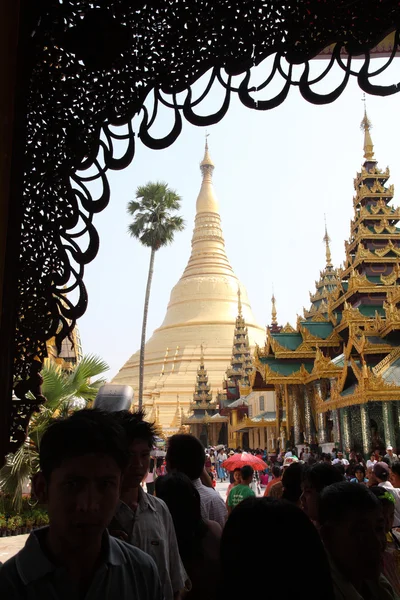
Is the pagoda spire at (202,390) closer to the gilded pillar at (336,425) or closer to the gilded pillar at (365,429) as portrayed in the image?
the gilded pillar at (336,425)

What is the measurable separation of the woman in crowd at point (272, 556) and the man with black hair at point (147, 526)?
2.92 feet

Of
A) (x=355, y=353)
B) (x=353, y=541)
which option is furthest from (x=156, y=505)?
(x=355, y=353)

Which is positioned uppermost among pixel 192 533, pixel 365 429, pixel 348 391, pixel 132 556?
pixel 348 391

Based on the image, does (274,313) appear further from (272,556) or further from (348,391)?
(272,556)

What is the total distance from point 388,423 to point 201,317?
3390 centimetres

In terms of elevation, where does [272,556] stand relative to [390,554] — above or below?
above

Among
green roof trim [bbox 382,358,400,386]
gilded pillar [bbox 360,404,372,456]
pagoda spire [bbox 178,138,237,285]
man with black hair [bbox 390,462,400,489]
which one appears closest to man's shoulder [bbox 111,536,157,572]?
man with black hair [bbox 390,462,400,489]

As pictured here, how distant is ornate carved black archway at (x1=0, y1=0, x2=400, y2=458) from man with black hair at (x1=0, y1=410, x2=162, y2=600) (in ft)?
3.42

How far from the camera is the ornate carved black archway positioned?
2.69 meters

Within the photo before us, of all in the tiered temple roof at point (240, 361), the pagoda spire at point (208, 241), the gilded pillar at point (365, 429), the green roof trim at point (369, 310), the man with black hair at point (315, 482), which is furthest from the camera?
the pagoda spire at point (208, 241)

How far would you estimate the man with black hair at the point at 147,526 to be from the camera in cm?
244

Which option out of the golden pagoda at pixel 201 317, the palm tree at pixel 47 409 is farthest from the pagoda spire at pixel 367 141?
the golden pagoda at pixel 201 317

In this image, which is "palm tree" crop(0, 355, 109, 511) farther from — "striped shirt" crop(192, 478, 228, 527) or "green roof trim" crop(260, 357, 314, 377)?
"green roof trim" crop(260, 357, 314, 377)

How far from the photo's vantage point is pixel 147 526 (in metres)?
2.52
